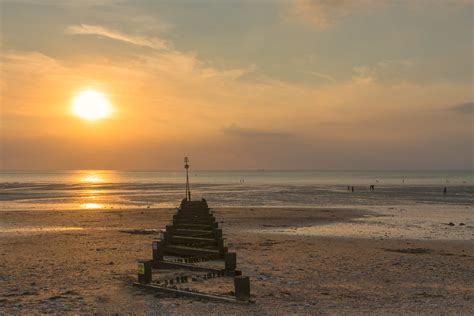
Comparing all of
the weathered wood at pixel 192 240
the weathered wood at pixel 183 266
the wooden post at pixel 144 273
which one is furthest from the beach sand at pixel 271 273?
the weathered wood at pixel 192 240

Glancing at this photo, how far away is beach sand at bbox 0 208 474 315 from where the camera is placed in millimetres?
9664

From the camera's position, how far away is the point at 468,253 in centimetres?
1709

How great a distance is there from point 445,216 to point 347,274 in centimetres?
2440

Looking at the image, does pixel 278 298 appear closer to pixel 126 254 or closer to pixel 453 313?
pixel 453 313

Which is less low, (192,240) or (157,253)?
(157,253)

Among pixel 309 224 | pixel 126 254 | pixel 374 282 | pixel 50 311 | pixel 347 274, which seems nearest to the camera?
pixel 50 311

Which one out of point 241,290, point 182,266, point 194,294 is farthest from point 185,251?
point 241,290

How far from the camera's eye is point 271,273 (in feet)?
42.6

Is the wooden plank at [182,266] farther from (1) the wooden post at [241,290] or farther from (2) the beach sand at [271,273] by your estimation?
(1) the wooden post at [241,290]

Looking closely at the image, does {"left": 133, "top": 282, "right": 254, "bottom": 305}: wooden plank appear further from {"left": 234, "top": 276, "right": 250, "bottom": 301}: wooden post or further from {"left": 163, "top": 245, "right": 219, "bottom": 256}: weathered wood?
{"left": 163, "top": 245, "right": 219, "bottom": 256}: weathered wood

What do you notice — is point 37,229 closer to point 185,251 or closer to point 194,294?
point 185,251

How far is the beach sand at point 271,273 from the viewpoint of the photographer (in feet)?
31.7

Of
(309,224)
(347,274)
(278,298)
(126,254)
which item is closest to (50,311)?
(278,298)

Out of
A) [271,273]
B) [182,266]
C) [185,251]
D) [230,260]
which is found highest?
[230,260]
